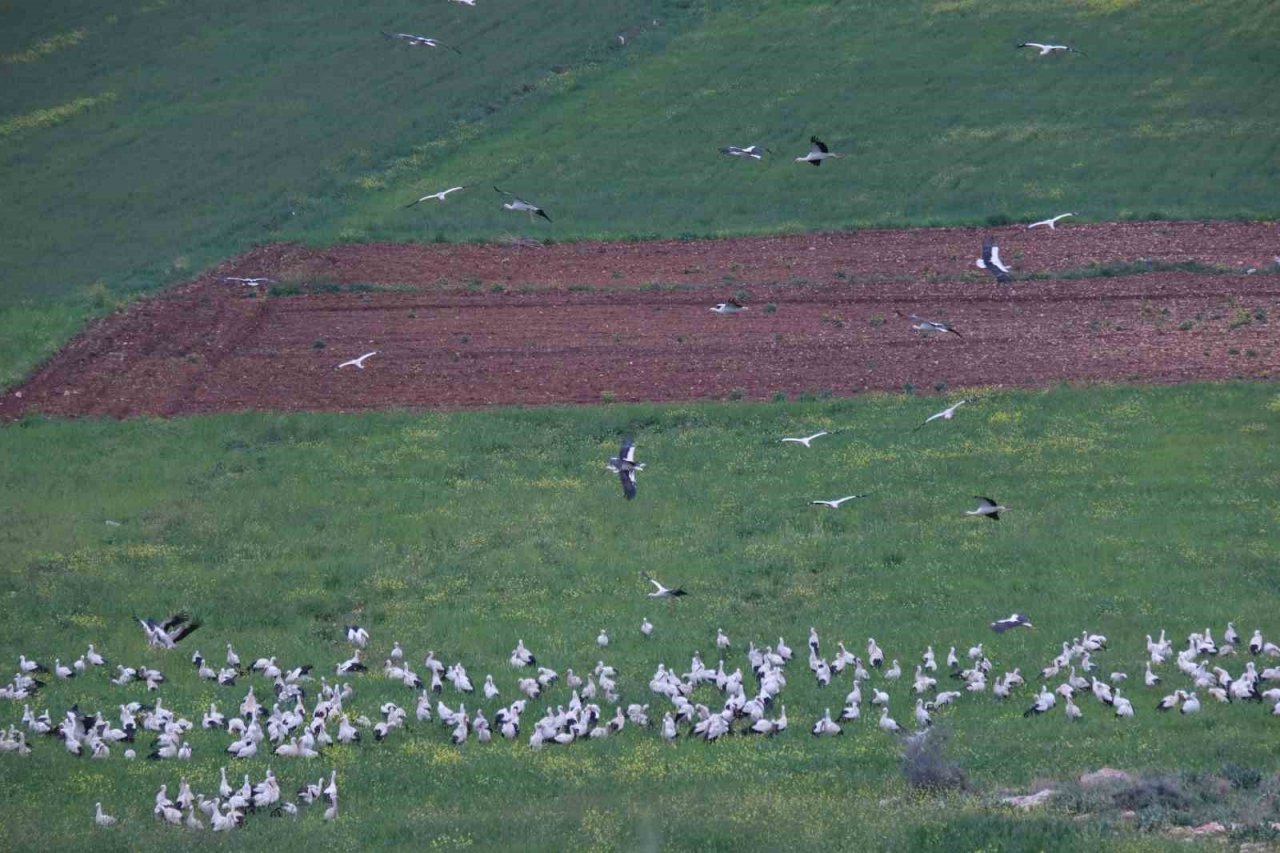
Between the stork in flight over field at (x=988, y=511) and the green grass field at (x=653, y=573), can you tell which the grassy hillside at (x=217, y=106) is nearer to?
the green grass field at (x=653, y=573)

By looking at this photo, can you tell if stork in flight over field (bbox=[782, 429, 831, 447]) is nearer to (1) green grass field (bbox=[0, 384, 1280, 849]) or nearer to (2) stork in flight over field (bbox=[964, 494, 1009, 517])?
(1) green grass field (bbox=[0, 384, 1280, 849])

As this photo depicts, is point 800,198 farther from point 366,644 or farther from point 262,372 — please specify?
point 366,644

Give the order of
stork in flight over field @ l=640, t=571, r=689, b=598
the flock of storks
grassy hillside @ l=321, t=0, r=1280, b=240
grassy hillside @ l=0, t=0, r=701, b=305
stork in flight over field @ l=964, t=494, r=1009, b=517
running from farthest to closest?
grassy hillside @ l=0, t=0, r=701, b=305
grassy hillside @ l=321, t=0, r=1280, b=240
stork in flight over field @ l=964, t=494, r=1009, b=517
stork in flight over field @ l=640, t=571, r=689, b=598
the flock of storks

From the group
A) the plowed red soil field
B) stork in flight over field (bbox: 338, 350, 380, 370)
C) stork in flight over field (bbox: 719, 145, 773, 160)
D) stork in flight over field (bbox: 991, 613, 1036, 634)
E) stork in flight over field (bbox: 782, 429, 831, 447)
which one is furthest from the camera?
the plowed red soil field

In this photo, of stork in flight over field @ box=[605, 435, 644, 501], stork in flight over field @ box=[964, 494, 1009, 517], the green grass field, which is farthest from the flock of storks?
stork in flight over field @ box=[964, 494, 1009, 517]

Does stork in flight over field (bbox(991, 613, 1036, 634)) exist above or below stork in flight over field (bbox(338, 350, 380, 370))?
above

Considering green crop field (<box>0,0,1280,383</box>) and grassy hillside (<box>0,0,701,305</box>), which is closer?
green crop field (<box>0,0,1280,383</box>)
